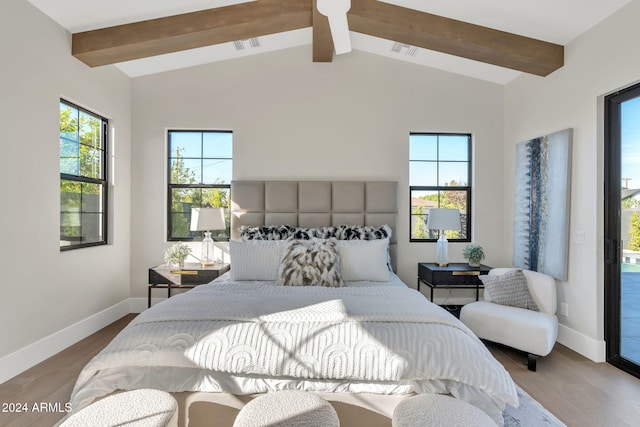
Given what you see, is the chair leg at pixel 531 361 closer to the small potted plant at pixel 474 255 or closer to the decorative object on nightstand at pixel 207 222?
the small potted plant at pixel 474 255

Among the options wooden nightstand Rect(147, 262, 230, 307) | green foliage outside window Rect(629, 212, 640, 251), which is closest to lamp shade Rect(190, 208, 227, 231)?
wooden nightstand Rect(147, 262, 230, 307)

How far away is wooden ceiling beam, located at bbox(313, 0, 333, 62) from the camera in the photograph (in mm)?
3184

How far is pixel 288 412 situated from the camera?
1.42 m

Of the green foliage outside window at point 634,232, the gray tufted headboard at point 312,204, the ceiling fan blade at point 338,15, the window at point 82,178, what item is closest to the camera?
the ceiling fan blade at point 338,15

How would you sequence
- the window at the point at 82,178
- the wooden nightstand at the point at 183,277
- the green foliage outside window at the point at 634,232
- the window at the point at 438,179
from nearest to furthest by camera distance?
the green foliage outside window at the point at 634,232 → the window at the point at 82,178 → the wooden nightstand at the point at 183,277 → the window at the point at 438,179

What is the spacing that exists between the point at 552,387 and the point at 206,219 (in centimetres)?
336

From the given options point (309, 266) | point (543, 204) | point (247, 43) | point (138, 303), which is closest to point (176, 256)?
point (138, 303)

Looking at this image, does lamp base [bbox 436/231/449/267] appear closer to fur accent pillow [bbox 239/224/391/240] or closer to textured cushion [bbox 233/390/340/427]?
fur accent pillow [bbox 239/224/391/240]

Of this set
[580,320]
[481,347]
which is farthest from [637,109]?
[481,347]

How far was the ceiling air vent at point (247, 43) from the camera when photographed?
3805 millimetres

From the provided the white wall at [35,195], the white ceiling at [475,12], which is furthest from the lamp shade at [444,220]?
the white wall at [35,195]

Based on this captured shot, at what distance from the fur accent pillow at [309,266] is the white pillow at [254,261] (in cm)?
10

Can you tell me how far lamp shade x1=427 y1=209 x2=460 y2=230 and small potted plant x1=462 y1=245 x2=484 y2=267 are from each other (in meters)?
0.37

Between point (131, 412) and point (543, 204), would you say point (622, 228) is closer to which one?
point (543, 204)
